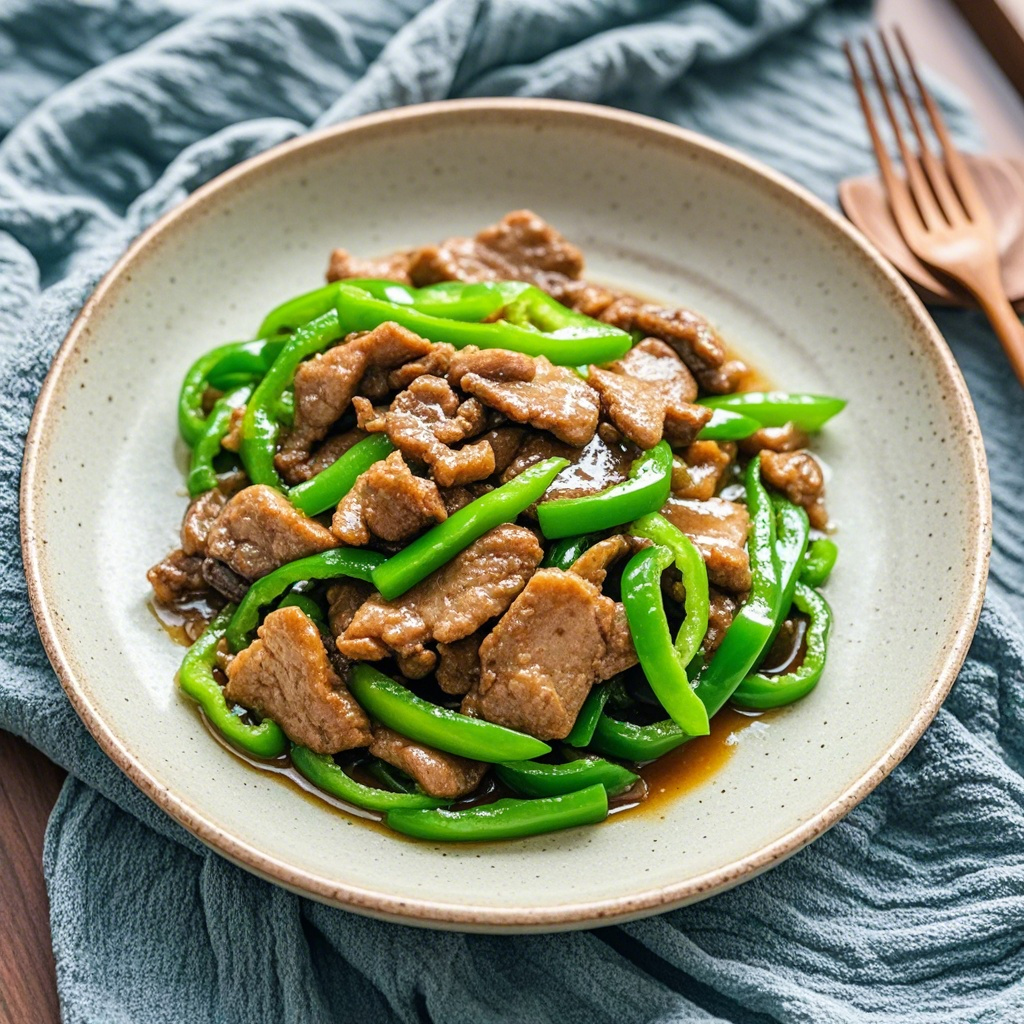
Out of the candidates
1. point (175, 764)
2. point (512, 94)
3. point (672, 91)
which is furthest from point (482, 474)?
point (672, 91)

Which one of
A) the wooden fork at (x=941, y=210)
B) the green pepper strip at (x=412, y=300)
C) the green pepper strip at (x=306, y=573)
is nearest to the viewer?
the green pepper strip at (x=306, y=573)

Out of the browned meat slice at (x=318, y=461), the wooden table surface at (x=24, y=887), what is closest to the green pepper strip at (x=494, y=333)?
the browned meat slice at (x=318, y=461)

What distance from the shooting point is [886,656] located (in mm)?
3939

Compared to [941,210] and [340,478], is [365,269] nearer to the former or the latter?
[340,478]

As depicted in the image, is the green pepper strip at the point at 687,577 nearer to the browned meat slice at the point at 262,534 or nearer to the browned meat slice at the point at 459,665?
the browned meat slice at the point at 459,665

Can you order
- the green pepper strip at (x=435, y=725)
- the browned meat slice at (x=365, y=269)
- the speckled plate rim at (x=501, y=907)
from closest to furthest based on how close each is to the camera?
the speckled plate rim at (x=501, y=907), the green pepper strip at (x=435, y=725), the browned meat slice at (x=365, y=269)

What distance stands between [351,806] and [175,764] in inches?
21.8

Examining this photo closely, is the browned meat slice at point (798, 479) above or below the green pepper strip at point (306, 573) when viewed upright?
above

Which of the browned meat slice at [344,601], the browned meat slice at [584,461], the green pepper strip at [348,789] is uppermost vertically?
the browned meat slice at [584,461]

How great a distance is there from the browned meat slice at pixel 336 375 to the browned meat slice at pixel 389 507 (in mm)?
368

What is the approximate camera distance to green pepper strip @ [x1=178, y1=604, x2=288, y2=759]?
366 cm

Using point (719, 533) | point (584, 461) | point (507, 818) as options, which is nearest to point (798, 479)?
point (719, 533)

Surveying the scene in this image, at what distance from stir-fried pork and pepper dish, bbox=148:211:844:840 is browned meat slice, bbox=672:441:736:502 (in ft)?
0.04

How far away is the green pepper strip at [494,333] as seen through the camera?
4000 mm
